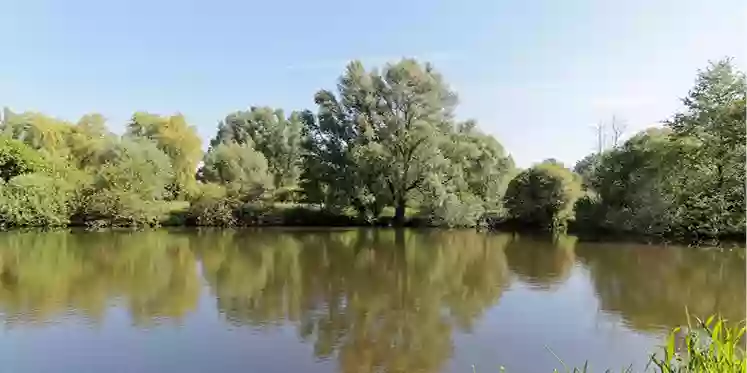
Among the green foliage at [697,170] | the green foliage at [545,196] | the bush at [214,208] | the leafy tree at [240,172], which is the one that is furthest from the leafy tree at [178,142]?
the green foliage at [697,170]

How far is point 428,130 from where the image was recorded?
87.9ft

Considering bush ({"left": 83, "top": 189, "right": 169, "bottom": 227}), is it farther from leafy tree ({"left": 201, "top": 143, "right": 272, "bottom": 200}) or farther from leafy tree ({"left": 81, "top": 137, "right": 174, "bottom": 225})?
leafy tree ({"left": 201, "top": 143, "right": 272, "bottom": 200})

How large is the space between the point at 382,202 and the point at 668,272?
16.4 meters

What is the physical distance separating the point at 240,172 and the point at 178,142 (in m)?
8.42

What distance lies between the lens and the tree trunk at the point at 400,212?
28094 millimetres

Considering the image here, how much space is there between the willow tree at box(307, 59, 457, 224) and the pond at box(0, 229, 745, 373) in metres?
9.67

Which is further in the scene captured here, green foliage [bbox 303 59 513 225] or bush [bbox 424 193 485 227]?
green foliage [bbox 303 59 513 225]

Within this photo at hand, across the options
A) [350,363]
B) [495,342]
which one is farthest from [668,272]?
[350,363]

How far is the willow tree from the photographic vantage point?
27.2 metres

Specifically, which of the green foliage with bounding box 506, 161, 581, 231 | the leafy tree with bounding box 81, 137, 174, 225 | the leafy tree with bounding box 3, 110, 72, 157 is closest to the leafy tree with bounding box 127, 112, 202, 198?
the leafy tree with bounding box 3, 110, 72, 157

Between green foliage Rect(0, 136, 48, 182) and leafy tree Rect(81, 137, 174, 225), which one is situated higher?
green foliage Rect(0, 136, 48, 182)

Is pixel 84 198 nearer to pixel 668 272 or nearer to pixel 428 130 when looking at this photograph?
pixel 428 130

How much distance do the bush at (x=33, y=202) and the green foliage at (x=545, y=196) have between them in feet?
63.0

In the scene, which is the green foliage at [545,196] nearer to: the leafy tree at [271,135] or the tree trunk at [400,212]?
the tree trunk at [400,212]
